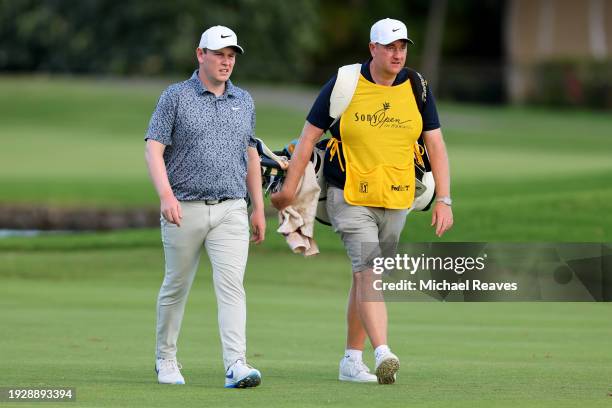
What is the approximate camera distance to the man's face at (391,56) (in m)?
8.03

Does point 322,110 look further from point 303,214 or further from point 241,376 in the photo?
point 241,376

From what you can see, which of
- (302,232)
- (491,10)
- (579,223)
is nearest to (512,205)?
(579,223)

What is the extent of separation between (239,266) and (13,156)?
76.8ft

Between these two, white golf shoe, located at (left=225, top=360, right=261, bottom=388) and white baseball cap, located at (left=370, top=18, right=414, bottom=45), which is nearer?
white golf shoe, located at (left=225, top=360, right=261, bottom=388)

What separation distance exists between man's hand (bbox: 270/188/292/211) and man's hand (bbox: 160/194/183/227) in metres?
0.82

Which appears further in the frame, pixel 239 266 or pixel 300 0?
pixel 300 0

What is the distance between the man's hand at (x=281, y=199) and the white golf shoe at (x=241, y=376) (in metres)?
1.11

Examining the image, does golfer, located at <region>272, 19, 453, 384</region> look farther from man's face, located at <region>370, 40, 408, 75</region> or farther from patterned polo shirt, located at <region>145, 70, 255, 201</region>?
patterned polo shirt, located at <region>145, 70, 255, 201</region>

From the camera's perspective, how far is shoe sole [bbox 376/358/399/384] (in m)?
7.80

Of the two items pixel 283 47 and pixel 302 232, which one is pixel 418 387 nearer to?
pixel 302 232

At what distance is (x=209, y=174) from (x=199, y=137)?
0.68 feet

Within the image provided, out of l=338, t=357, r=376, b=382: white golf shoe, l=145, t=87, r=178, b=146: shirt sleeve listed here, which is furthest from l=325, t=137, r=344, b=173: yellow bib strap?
l=338, t=357, r=376, b=382: white golf shoe

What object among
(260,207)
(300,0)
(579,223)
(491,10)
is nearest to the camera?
(260,207)

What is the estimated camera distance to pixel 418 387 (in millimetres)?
7738
